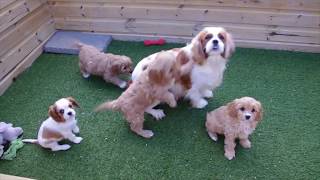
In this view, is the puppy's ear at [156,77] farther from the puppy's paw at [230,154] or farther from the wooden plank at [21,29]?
the wooden plank at [21,29]

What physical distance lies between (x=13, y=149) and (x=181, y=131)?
4.36 feet

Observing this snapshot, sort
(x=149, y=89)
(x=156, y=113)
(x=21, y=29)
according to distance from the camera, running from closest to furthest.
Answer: (x=149, y=89) → (x=156, y=113) → (x=21, y=29)

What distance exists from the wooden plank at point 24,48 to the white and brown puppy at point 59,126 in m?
0.99

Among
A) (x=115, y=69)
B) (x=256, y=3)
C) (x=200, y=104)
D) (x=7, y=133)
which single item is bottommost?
(x=7, y=133)

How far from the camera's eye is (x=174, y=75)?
7.82 ft

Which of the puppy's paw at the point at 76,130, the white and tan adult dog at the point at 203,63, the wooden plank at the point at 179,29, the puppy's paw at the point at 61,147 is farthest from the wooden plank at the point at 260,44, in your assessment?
the puppy's paw at the point at 61,147

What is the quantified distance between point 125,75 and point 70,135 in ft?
3.18

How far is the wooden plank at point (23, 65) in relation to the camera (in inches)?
121

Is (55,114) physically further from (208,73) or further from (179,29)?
(179,29)

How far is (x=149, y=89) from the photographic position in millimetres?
2338

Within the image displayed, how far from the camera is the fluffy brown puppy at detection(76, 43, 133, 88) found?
2.92m

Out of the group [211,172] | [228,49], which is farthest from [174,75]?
[211,172]

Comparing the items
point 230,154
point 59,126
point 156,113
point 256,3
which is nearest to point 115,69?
point 156,113

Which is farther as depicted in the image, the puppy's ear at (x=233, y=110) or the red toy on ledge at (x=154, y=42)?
the red toy on ledge at (x=154, y=42)
